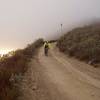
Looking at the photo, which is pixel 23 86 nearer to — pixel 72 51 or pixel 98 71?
pixel 98 71

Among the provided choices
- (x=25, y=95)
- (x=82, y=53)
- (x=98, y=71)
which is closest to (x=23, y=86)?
(x=25, y=95)

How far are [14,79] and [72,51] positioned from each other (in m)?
14.2

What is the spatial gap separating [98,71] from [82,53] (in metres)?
7.03

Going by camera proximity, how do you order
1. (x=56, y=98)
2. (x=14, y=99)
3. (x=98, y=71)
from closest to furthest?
1. (x=14, y=99)
2. (x=56, y=98)
3. (x=98, y=71)

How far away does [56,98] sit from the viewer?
1130 centimetres

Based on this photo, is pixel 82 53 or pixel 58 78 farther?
pixel 82 53

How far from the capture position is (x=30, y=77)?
1616 cm

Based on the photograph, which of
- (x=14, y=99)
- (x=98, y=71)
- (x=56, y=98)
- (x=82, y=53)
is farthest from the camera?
(x=82, y=53)

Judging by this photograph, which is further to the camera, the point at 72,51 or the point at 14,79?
the point at 72,51

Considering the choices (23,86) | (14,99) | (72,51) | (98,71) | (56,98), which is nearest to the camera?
(14,99)

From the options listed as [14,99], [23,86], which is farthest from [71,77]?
[14,99]

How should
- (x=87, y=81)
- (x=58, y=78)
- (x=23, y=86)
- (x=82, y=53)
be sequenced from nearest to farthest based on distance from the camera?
(x=23, y=86)
(x=87, y=81)
(x=58, y=78)
(x=82, y=53)

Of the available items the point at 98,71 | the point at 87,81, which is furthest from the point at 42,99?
the point at 98,71

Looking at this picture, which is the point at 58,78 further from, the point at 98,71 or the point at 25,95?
the point at 25,95
